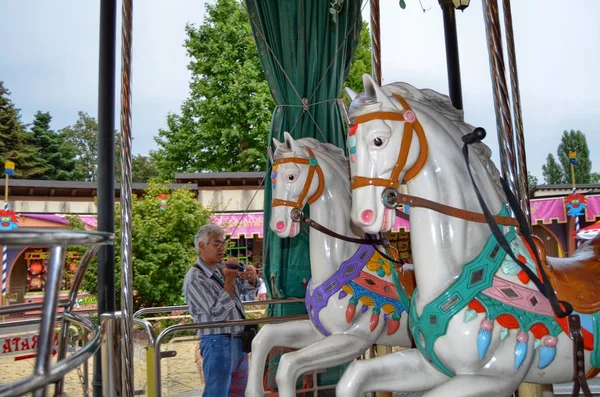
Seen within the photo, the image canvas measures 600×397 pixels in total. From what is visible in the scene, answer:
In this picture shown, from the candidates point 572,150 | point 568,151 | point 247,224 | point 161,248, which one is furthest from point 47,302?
point 568,151

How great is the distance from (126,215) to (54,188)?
48.5ft

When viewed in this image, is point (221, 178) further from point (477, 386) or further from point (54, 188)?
point (477, 386)

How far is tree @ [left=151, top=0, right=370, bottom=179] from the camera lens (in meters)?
16.9

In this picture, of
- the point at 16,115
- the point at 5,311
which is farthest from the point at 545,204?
the point at 16,115

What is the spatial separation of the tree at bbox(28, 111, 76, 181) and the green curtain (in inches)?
1180

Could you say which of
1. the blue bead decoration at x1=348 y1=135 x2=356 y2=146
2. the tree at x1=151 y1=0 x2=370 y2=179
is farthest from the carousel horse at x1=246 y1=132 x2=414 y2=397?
the tree at x1=151 y1=0 x2=370 y2=179

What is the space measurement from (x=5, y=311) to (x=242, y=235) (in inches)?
541

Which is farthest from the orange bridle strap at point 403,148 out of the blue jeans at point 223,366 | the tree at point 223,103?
the tree at point 223,103

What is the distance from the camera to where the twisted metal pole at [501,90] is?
105 inches

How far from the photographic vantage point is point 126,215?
7.97 feet

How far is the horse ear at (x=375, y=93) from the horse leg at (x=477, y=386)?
0.94m

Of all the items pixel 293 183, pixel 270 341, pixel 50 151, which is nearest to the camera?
pixel 270 341

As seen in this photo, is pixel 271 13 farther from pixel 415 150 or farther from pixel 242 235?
pixel 242 235

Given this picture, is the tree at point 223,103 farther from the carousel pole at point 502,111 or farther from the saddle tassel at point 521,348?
the saddle tassel at point 521,348
